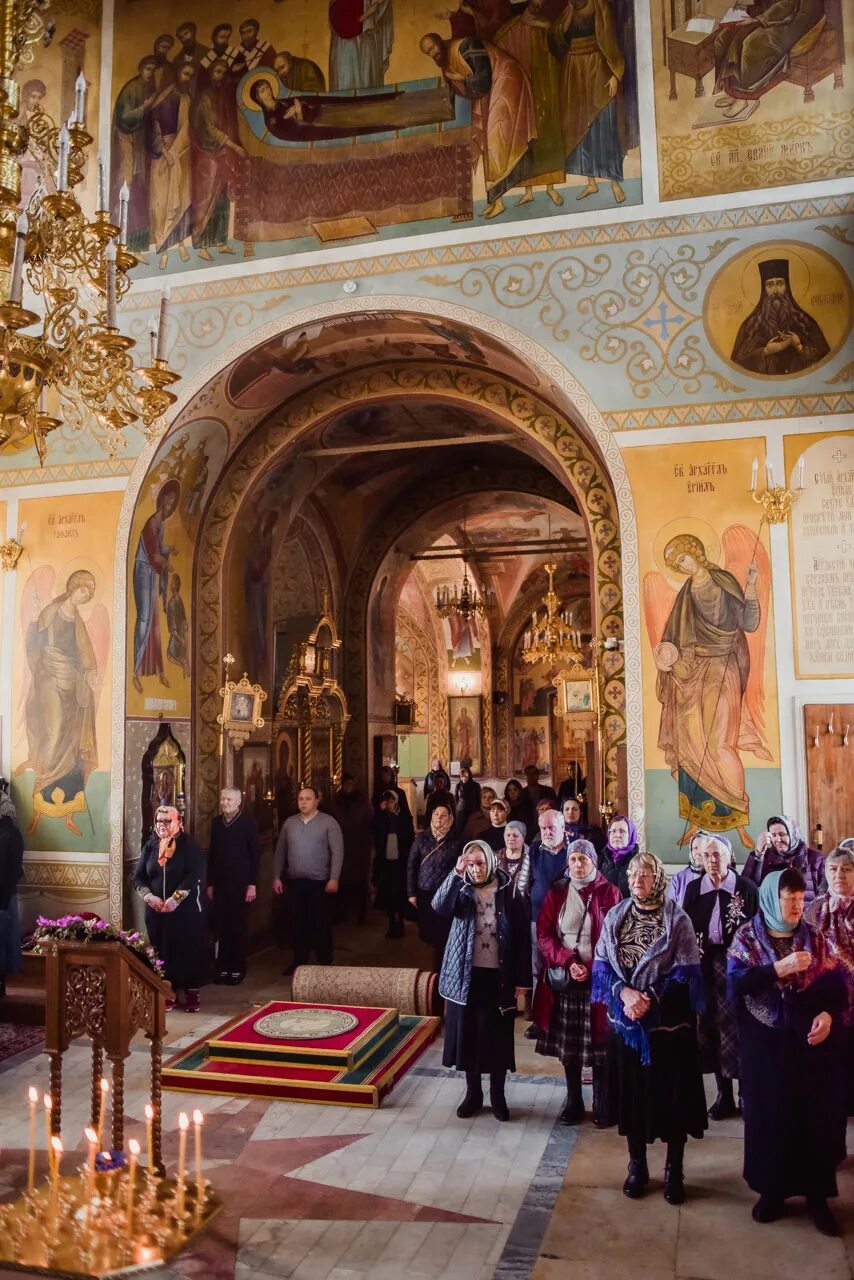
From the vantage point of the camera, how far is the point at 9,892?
8.30 meters

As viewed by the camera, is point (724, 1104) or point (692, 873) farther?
point (692, 873)

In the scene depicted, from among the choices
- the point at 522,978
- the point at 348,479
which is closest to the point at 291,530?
the point at 348,479

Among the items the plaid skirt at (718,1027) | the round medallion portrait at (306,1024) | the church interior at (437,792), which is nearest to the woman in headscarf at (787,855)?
the church interior at (437,792)

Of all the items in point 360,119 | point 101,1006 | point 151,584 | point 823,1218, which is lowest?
point 823,1218

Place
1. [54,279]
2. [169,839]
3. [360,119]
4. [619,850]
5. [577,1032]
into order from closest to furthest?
[54,279] < [577,1032] < [619,850] < [169,839] < [360,119]

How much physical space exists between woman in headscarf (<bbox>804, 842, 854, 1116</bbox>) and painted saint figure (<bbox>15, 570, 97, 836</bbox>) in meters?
6.63

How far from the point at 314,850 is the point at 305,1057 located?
10.2ft

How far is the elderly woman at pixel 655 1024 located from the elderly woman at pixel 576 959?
89 centimetres

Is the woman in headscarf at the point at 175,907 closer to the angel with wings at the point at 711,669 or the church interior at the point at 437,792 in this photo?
the church interior at the point at 437,792

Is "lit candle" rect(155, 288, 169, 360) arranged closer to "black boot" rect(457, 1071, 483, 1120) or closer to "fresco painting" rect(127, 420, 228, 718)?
"fresco painting" rect(127, 420, 228, 718)

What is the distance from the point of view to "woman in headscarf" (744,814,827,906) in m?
7.12

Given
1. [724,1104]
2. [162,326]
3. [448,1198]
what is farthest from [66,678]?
[724,1104]

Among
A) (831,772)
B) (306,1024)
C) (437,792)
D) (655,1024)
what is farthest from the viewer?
(437,792)

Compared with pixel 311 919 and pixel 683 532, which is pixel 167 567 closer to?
pixel 311 919
